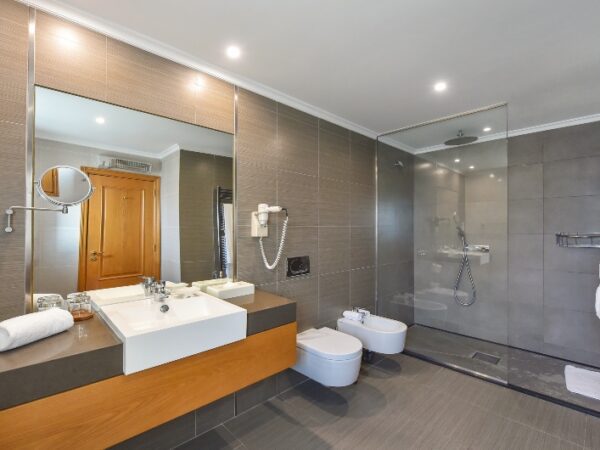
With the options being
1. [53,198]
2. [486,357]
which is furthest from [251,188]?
[486,357]

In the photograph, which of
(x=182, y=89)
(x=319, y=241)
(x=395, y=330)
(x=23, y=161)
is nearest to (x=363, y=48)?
(x=182, y=89)

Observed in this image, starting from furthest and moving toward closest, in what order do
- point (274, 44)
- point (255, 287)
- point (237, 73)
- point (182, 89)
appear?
point (255, 287)
point (237, 73)
point (182, 89)
point (274, 44)

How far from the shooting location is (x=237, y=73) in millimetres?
2186

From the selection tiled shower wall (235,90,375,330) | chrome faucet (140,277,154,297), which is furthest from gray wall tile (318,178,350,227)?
chrome faucet (140,277,154,297)

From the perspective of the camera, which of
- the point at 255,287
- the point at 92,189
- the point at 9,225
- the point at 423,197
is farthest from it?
the point at 423,197

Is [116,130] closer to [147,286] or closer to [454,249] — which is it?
[147,286]

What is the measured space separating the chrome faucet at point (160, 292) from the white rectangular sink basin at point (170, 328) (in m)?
0.03

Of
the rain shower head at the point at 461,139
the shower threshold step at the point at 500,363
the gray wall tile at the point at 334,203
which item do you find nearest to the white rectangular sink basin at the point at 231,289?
the gray wall tile at the point at 334,203

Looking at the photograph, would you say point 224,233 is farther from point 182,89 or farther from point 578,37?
point 578,37

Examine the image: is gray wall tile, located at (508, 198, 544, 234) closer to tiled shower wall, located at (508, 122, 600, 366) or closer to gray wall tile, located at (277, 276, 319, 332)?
tiled shower wall, located at (508, 122, 600, 366)

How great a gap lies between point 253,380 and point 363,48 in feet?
6.71

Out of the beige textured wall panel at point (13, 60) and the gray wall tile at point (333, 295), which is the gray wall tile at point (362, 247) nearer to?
the gray wall tile at point (333, 295)

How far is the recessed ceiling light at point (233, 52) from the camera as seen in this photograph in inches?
74.2

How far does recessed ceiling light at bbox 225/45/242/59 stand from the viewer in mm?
1886
